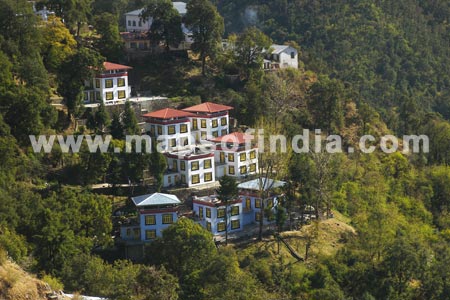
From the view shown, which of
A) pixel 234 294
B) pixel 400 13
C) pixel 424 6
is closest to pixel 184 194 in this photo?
pixel 234 294

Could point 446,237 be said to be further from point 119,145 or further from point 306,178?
point 119,145

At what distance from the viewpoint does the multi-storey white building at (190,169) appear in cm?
4106

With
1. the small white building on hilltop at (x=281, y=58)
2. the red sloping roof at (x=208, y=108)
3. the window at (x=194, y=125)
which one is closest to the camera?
the window at (x=194, y=125)

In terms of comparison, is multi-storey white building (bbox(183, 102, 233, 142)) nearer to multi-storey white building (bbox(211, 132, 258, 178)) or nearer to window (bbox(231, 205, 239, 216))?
multi-storey white building (bbox(211, 132, 258, 178))

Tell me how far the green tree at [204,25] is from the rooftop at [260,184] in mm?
14174

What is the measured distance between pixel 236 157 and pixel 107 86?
938 centimetres

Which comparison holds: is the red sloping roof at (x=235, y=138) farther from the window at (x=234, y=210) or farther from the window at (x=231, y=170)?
the window at (x=234, y=210)

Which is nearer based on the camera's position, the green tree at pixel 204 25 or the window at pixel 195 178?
the window at pixel 195 178

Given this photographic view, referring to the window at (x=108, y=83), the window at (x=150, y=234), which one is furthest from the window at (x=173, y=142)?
the window at (x=150, y=234)

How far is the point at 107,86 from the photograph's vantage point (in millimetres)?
47219

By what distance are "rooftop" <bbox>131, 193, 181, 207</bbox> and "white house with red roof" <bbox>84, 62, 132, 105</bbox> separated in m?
10.6

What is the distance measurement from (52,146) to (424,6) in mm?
58665

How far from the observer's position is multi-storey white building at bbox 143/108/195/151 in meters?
44.0

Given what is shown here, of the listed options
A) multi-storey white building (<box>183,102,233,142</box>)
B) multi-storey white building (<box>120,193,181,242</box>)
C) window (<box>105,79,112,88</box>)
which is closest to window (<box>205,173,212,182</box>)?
multi-storey white building (<box>120,193,181,242</box>)
